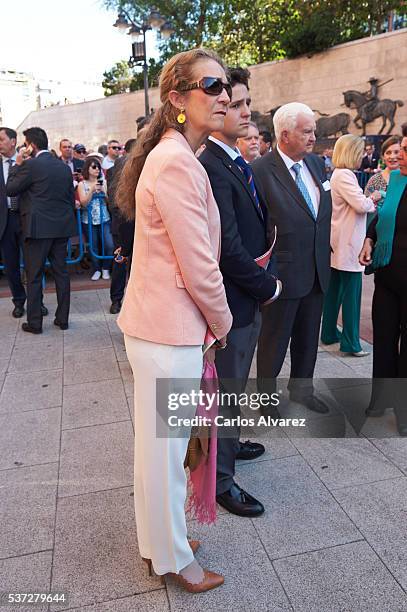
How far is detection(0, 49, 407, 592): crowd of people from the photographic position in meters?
1.68

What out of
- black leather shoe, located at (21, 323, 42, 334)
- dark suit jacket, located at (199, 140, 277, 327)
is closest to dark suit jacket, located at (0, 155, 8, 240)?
black leather shoe, located at (21, 323, 42, 334)

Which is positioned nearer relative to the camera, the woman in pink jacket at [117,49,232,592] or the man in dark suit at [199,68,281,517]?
the woman in pink jacket at [117,49,232,592]

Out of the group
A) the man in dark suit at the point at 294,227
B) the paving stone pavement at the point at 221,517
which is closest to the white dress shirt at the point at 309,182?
the man in dark suit at the point at 294,227

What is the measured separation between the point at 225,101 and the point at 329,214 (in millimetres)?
1768

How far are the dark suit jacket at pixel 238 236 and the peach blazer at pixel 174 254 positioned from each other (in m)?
0.39

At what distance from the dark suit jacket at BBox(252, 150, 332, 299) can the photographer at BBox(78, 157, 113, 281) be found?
4.66 m

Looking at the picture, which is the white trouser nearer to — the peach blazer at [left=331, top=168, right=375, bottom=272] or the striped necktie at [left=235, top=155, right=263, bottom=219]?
the striped necktie at [left=235, top=155, right=263, bottom=219]

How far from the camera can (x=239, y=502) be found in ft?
8.13

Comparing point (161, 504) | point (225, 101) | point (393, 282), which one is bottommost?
point (161, 504)

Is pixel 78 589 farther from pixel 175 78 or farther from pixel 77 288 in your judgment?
pixel 77 288

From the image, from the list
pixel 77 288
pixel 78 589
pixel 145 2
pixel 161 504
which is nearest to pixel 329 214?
pixel 161 504

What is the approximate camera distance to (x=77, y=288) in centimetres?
710

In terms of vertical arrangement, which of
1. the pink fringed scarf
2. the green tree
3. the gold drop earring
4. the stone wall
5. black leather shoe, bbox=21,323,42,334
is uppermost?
the green tree

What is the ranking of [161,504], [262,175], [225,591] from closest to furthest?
[161,504] < [225,591] < [262,175]
